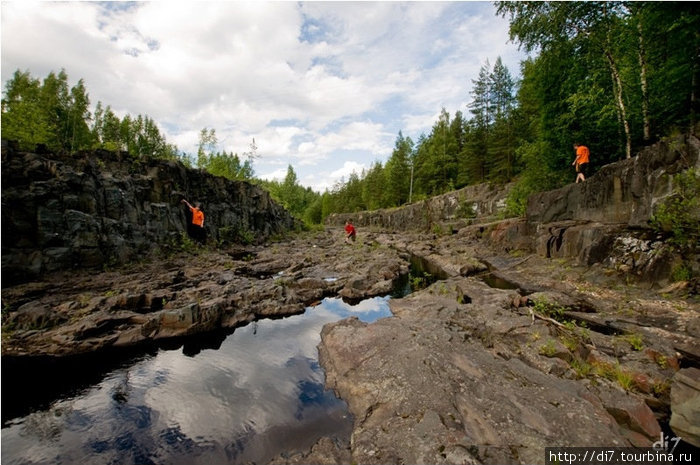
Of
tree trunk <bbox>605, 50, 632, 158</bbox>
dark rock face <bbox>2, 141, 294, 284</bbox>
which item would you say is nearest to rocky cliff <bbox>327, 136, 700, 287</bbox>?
tree trunk <bbox>605, 50, 632, 158</bbox>

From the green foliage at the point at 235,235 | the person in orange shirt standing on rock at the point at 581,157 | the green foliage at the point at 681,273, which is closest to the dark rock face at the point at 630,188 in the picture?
the person in orange shirt standing on rock at the point at 581,157

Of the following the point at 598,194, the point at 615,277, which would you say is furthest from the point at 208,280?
the point at 598,194

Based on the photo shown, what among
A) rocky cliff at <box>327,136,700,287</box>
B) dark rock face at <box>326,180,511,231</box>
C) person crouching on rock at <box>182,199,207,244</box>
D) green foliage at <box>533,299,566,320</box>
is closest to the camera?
green foliage at <box>533,299,566,320</box>

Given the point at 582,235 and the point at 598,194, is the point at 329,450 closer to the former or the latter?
the point at 582,235

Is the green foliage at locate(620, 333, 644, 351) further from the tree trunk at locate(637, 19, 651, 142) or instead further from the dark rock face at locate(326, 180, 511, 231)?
the dark rock face at locate(326, 180, 511, 231)

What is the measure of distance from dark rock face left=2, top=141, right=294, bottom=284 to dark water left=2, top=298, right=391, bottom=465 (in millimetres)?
9952

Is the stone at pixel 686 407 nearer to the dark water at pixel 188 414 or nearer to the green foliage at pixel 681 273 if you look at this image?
the dark water at pixel 188 414

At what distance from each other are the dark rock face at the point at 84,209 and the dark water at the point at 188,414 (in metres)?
9.95

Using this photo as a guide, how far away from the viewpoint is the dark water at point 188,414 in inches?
191

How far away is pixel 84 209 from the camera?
16.0m

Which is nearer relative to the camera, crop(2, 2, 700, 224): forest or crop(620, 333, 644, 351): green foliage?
crop(620, 333, 644, 351): green foliage

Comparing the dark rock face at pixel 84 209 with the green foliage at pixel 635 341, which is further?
the dark rock face at pixel 84 209

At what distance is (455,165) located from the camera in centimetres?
5222

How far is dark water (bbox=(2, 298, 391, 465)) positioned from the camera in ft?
15.9
